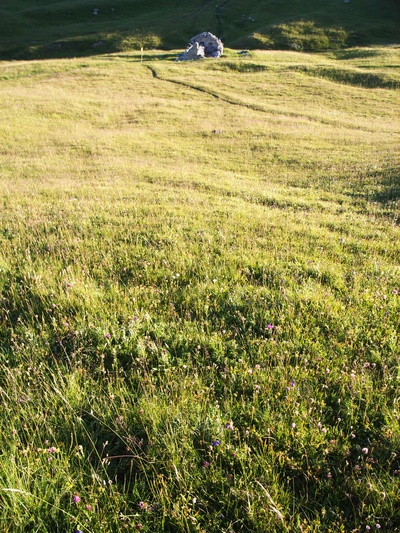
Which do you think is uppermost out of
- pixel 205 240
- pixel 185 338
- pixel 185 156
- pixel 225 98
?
pixel 225 98

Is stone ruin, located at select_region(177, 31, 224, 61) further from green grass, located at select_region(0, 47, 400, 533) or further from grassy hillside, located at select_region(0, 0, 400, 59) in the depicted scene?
green grass, located at select_region(0, 47, 400, 533)

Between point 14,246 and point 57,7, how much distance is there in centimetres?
13740

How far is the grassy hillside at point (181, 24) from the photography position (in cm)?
8256

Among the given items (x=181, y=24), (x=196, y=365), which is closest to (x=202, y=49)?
(x=181, y=24)

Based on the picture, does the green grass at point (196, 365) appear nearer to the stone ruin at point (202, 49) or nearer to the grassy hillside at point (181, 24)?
the stone ruin at point (202, 49)

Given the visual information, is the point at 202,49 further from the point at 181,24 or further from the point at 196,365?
the point at 196,365

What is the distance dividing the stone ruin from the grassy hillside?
13.3 metres

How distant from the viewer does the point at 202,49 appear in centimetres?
6888

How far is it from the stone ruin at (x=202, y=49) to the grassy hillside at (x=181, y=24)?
13.3 m

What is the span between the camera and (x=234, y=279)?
6.06 metres

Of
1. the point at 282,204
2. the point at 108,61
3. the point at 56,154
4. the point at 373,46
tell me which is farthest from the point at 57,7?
the point at 282,204

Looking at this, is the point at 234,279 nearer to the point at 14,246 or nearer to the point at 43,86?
the point at 14,246

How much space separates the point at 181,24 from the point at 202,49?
122 ft

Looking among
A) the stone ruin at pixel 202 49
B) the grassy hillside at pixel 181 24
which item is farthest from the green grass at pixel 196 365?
the grassy hillside at pixel 181 24
